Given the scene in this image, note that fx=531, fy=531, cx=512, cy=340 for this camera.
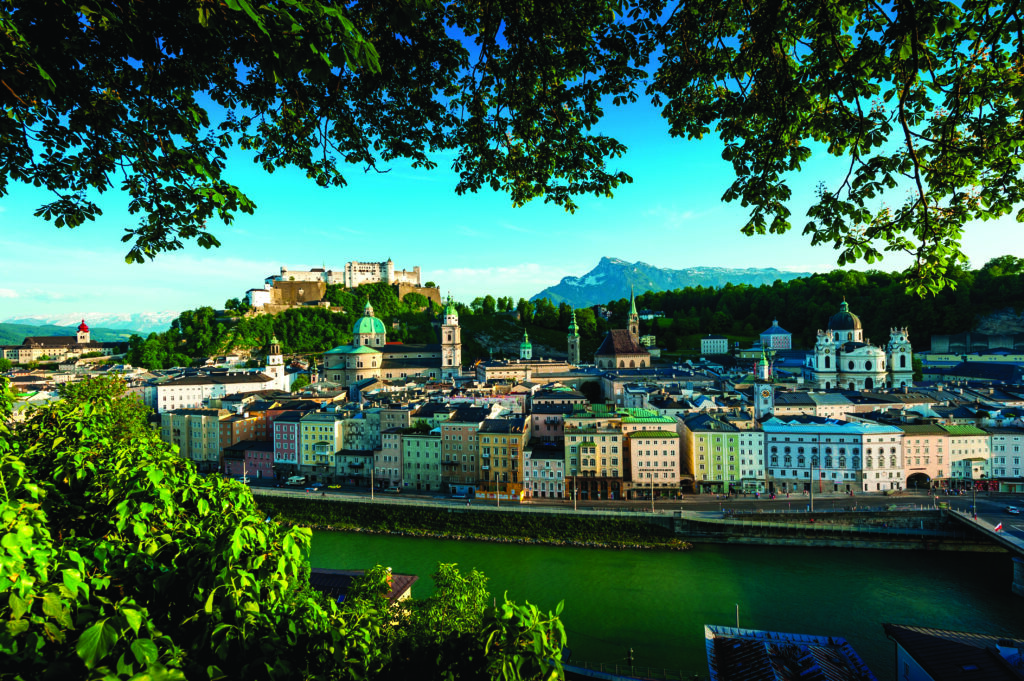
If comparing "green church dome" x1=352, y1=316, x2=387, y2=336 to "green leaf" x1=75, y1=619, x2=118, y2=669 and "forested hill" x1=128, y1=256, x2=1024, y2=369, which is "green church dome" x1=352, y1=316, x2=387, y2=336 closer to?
"forested hill" x1=128, y1=256, x2=1024, y2=369

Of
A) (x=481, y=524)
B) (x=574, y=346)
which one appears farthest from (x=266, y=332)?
(x=481, y=524)

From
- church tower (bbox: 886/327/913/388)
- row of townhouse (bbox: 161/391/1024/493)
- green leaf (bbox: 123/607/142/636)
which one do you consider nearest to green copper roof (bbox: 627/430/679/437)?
row of townhouse (bbox: 161/391/1024/493)

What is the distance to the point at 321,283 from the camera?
61188mm

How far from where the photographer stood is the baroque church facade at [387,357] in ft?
141

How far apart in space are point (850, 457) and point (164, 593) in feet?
73.4

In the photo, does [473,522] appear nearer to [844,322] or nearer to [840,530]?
[840,530]

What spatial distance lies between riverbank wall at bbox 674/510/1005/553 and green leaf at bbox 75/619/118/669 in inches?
682

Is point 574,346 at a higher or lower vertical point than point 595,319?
lower

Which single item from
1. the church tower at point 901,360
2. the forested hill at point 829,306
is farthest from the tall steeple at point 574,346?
the church tower at point 901,360

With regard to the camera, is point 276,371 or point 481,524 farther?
point 276,371

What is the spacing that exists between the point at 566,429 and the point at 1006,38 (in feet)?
61.7

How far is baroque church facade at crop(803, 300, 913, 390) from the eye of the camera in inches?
1364

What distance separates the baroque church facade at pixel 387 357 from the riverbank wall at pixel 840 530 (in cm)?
2751

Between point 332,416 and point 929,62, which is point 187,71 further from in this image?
point 332,416
